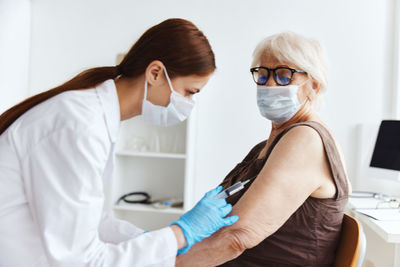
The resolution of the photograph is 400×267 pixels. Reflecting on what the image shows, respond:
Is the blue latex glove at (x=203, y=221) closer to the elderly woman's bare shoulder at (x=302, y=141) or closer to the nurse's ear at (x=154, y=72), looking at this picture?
the elderly woman's bare shoulder at (x=302, y=141)

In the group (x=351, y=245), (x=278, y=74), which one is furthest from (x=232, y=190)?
(x=278, y=74)

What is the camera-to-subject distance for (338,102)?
2650 mm

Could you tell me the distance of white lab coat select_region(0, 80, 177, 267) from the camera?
2.35 feet

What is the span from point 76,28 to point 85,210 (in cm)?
268

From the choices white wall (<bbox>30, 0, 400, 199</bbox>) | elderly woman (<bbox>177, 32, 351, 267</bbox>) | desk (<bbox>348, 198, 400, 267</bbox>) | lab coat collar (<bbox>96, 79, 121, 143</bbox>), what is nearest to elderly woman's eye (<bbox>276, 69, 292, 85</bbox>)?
elderly woman (<bbox>177, 32, 351, 267</bbox>)

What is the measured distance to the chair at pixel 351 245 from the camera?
95cm

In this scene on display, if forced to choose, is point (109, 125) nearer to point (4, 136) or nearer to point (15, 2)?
point (4, 136)

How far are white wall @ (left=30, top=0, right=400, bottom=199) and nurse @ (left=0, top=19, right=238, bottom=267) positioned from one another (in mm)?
1844

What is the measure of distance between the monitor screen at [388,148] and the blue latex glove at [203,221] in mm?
1697

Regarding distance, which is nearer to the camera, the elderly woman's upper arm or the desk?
the elderly woman's upper arm

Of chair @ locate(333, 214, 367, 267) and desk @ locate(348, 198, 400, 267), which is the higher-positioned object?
chair @ locate(333, 214, 367, 267)

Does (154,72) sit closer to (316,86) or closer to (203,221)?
(203,221)

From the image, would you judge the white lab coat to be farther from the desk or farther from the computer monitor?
the computer monitor

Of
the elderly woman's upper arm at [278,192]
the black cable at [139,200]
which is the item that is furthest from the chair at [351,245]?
the black cable at [139,200]
